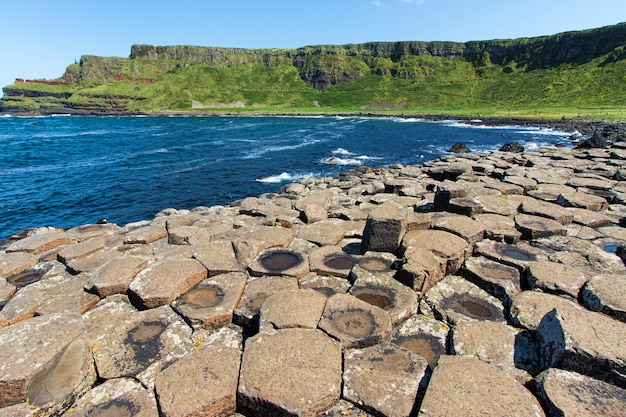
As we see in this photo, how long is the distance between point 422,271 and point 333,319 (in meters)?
1.60

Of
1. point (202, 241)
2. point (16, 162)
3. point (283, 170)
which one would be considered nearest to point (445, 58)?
point (283, 170)

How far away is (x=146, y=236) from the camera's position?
25.0ft

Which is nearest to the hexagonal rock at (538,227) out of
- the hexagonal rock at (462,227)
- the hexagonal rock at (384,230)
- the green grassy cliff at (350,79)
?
the hexagonal rock at (462,227)

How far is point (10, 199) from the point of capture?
21.5 m

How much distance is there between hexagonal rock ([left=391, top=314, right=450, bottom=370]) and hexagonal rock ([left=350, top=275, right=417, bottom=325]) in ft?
0.40

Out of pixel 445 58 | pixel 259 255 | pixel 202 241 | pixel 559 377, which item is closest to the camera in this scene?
pixel 559 377

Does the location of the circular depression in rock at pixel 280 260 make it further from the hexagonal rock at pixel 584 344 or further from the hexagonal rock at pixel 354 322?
the hexagonal rock at pixel 584 344

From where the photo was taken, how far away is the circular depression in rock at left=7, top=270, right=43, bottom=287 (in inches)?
234

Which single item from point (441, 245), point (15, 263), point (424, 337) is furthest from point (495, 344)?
point (15, 263)

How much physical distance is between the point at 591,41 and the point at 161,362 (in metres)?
148

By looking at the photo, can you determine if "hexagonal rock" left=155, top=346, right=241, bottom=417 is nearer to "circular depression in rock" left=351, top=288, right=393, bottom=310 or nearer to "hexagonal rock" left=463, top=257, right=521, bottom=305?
"circular depression in rock" left=351, top=288, right=393, bottom=310

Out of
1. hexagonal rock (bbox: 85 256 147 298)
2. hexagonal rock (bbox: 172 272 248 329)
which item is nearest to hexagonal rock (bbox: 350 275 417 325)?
hexagonal rock (bbox: 172 272 248 329)

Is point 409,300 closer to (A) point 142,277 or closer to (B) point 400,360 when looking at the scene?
(B) point 400,360

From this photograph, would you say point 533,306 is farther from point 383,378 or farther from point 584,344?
point 383,378
